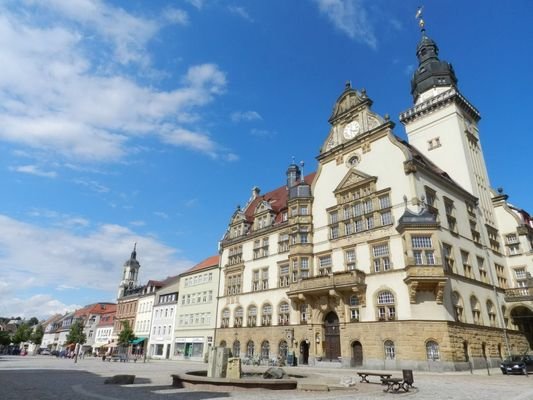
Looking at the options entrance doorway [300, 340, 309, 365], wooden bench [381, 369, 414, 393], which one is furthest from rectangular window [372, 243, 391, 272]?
wooden bench [381, 369, 414, 393]

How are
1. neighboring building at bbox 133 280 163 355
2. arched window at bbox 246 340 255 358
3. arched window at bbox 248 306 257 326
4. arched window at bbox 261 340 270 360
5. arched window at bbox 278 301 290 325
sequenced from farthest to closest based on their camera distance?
neighboring building at bbox 133 280 163 355
arched window at bbox 248 306 257 326
arched window at bbox 246 340 255 358
arched window at bbox 261 340 270 360
arched window at bbox 278 301 290 325

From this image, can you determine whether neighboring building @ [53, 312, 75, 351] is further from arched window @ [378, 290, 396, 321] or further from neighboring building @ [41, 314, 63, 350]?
arched window @ [378, 290, 396, 321]

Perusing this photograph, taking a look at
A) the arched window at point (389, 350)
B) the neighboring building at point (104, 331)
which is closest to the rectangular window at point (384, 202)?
the arched window at point (389, 350)

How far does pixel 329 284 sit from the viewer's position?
32.8m

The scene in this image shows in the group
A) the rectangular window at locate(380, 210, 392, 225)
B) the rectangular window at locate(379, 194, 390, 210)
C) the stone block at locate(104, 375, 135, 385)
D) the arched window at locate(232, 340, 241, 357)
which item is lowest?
the stone block at locate(104, 375, 135, 385)

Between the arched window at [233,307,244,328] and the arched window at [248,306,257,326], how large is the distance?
1511 mm

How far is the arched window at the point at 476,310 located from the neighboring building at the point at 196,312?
30.3 meters

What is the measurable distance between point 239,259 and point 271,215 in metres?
7.50

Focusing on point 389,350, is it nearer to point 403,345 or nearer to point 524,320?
point 403,345

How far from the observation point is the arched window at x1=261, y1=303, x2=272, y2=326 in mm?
40272

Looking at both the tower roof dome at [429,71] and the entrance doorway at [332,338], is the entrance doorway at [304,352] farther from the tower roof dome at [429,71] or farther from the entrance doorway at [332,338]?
the tower roof dome at [429,71]

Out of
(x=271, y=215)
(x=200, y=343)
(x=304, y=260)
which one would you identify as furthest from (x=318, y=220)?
(x=200, y=343)

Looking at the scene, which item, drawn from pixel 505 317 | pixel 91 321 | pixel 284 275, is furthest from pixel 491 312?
pixel 91 321

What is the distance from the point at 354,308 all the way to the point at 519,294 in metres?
16.9
